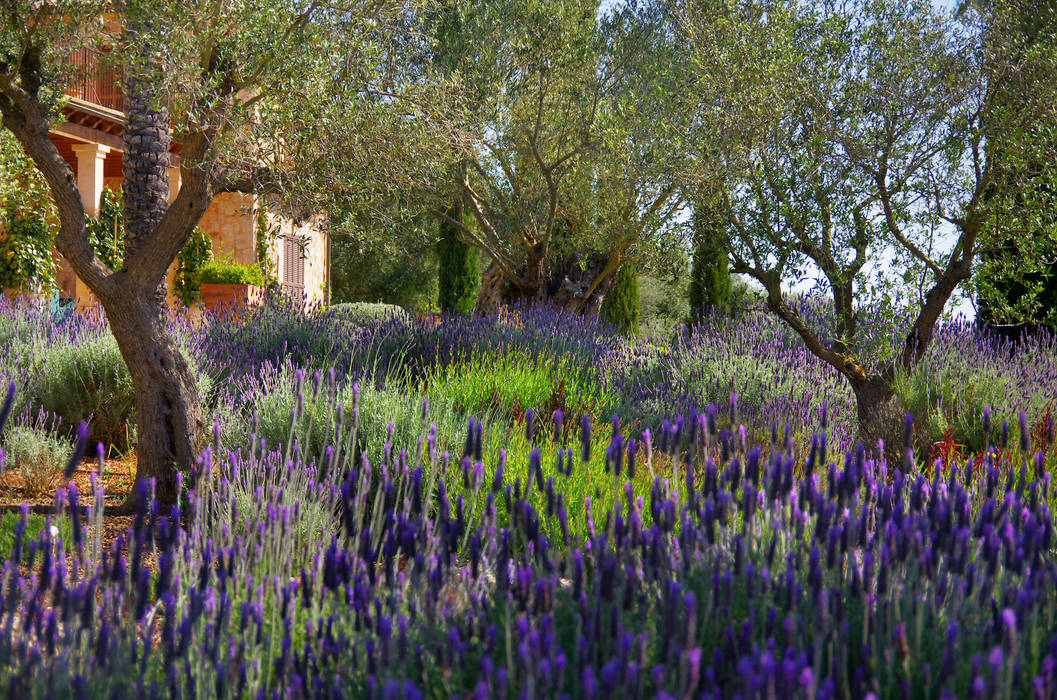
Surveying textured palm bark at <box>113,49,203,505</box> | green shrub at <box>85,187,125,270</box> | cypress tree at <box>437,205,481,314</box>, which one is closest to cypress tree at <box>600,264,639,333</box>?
cypress tree at <box>437,205,481,314</box>

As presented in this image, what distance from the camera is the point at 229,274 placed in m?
19.3

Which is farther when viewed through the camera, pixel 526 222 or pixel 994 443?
pixel 526 222

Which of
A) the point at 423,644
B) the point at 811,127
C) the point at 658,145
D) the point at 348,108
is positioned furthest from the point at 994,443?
the point at 423,644

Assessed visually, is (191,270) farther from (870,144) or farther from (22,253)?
Result: (870,144)

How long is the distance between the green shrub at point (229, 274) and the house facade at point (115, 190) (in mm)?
390

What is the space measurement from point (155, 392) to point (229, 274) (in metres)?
14.1

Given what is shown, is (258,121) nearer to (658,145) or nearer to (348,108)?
(348,108)

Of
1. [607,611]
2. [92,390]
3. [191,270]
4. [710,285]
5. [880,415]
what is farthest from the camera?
[710,285]

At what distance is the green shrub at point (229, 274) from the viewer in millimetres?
19328

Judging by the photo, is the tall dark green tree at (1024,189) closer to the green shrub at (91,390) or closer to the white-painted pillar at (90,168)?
the green shrub at (91,390)

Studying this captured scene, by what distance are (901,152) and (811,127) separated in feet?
2.41

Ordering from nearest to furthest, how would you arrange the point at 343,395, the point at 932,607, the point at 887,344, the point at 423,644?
the point at 932,607
the point at 423,644
the point at 343,395
the point at 887,344

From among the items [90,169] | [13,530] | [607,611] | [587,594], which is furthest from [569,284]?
[607,611]

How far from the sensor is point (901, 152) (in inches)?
288
